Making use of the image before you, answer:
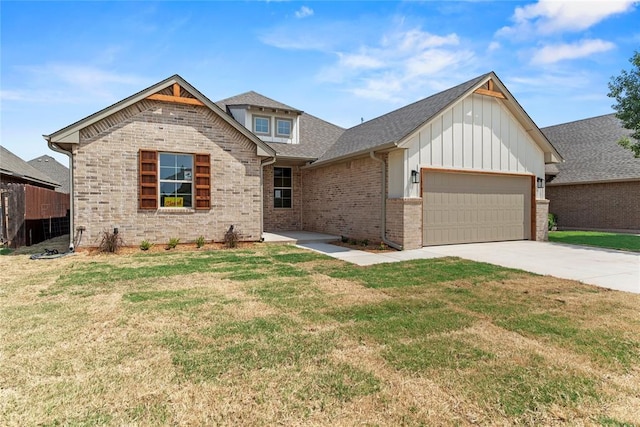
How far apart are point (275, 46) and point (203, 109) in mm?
3106

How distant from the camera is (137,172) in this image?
10.3 metres

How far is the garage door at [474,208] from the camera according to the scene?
36.9 ft

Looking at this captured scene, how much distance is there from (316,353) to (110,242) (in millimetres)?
8800

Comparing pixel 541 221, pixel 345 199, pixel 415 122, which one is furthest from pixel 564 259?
pixel 345 199

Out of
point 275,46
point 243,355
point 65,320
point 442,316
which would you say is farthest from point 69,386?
point 275,46

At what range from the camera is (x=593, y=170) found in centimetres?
1859

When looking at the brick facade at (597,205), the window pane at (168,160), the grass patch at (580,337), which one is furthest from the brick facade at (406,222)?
the brick facade at (597,205)

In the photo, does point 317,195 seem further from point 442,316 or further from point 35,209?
point 442,316

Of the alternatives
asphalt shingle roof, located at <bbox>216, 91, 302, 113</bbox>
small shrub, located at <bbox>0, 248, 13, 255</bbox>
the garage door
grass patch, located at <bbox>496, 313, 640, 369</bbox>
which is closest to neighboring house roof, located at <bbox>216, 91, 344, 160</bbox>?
asphalt shingle roof, located at <bbox>216, 91, 302, 113</bbox>

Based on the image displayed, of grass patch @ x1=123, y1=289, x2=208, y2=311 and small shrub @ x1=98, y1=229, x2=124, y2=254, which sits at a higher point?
small shrub @ x1=98, y1=229, x2=124, y2=254

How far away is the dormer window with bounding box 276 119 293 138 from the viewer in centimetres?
1616

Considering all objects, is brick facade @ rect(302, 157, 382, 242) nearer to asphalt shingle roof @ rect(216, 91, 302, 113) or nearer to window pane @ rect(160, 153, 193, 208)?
asphalt shingle roof @ rect(216, 91, 302, 113)

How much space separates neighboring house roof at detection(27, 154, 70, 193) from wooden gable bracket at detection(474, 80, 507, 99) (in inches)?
1211

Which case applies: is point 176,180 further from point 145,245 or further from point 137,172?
point 145,245
